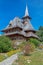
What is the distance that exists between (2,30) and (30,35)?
10359mm

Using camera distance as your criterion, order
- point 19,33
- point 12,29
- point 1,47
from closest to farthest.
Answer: point 1,47, point 19,33, point 12,29

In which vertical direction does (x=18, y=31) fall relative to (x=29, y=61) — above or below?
above

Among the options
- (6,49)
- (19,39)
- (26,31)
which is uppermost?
(26,31)

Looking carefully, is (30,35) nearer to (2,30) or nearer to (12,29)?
(12,29)

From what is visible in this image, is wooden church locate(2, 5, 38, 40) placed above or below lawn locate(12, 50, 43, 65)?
above

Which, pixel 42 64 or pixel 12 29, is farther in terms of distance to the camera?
pixel 12 29

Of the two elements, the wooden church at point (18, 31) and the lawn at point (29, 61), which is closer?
the lawn at point (29, 61)

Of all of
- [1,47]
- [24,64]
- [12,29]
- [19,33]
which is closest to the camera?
[24,64]

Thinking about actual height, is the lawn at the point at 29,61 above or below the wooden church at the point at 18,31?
below

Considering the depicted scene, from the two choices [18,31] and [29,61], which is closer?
[29,61]

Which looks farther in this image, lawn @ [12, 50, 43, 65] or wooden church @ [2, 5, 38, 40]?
wooden church @ [2, 5, 38, 40]

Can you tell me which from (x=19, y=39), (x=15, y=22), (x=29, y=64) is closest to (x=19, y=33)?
(x=19, y=39)

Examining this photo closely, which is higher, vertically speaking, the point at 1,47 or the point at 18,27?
the point at 18,27

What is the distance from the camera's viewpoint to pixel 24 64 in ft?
50.6
